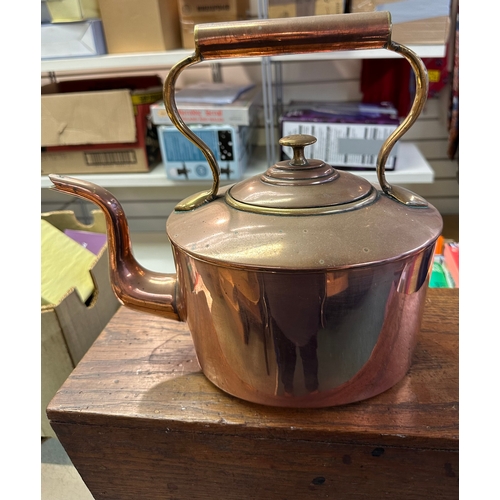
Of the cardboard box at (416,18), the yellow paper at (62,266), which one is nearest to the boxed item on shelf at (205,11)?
the cardboard box at (416,18)

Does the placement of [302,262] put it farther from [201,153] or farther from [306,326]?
[201,153]

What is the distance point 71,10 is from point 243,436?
1.03 meters

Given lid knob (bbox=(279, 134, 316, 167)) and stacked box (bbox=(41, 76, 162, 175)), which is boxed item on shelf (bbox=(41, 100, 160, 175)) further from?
lid knob (bbox=(279, 134, 316, 167))

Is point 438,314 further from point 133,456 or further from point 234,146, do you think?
point 234,146

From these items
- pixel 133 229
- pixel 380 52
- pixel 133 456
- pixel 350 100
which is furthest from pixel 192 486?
pixel 133 229

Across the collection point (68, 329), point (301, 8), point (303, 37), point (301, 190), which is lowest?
point (68, 329)

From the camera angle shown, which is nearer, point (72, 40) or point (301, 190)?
point (301, 190)

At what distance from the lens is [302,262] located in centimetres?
37

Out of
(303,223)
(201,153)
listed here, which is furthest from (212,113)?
(303,223)

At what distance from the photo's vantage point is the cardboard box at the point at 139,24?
100 centimetres

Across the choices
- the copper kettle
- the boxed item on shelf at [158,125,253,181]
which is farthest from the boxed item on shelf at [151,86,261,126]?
the copper kettle

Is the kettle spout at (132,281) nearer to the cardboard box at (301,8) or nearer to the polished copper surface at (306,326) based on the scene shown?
the polished copper surface at (306,326)

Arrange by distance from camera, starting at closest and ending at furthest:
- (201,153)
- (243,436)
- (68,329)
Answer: (243,436) < (68,329) < (201,153)

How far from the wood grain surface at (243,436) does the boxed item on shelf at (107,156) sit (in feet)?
2.45
